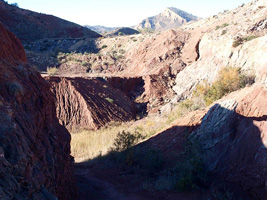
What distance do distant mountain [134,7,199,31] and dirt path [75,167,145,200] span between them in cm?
8955

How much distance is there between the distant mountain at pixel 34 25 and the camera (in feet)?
156

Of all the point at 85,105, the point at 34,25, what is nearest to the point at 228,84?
the point at 85,105

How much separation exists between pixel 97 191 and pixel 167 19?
99.9 metres

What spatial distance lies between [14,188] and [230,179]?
543cm

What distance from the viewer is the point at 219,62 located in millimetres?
17484

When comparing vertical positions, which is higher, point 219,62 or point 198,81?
point 219,62

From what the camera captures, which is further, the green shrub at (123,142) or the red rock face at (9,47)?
the green shrub at (123,142)

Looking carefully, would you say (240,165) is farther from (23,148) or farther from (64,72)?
(64,72)

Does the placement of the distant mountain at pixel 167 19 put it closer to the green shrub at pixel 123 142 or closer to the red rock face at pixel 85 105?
the red rock face at pixel 85 105

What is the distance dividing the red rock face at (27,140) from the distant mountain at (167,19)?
91450 millimetres

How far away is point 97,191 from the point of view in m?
8.19

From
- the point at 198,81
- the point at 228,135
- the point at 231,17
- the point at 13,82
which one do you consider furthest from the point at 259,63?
the point at 231,17

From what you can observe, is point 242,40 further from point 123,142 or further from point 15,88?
point 15,88

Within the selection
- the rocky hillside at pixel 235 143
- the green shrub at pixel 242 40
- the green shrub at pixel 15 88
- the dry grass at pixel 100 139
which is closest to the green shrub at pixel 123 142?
the dry grass at pixel 100 139
